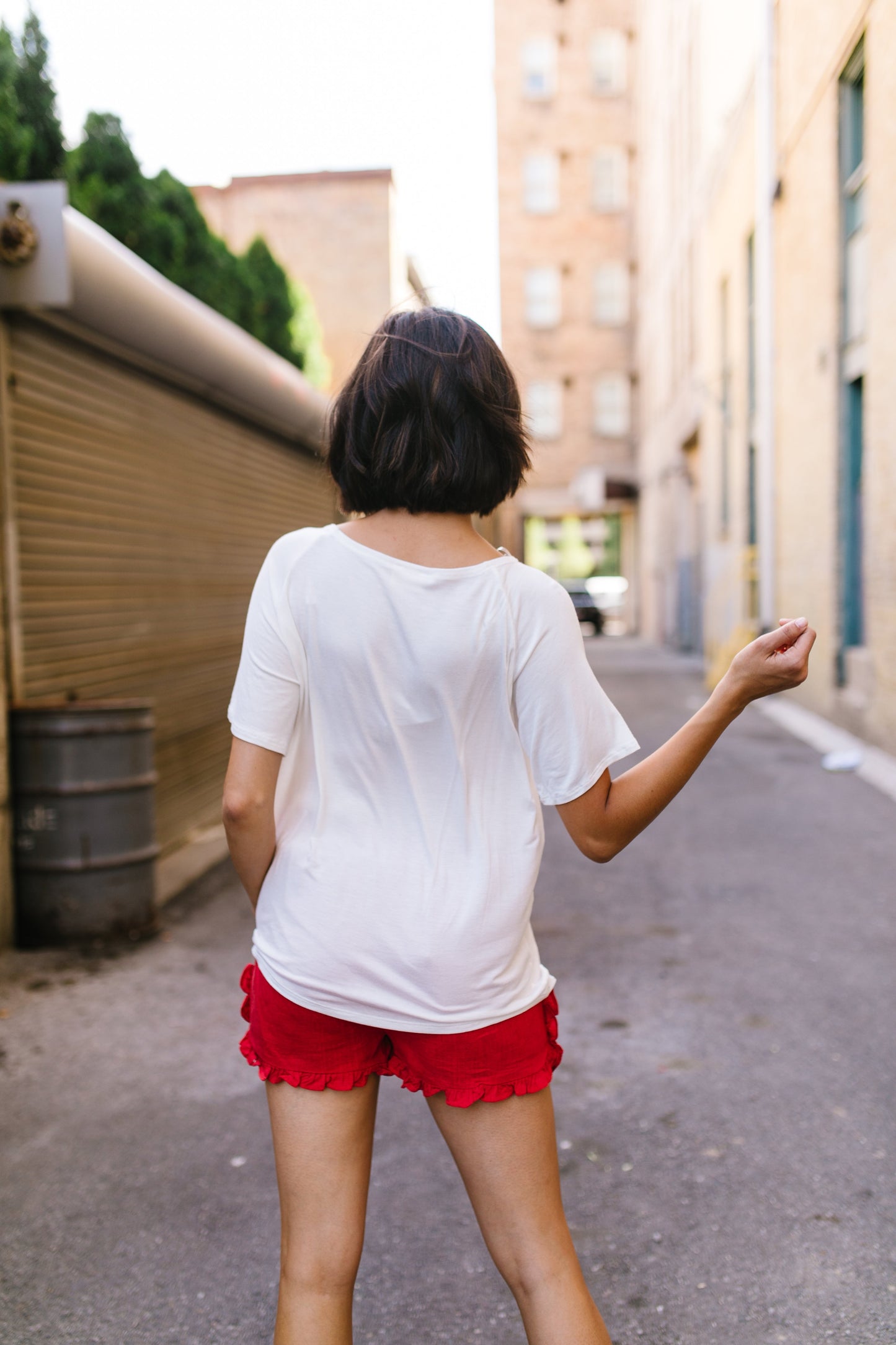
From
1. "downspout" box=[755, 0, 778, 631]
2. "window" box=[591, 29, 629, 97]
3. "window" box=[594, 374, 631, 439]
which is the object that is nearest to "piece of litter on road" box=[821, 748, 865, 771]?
"downspout" box=[755, 0, 778, 631]

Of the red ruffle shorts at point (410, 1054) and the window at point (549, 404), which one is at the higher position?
the window at point (549, 404)

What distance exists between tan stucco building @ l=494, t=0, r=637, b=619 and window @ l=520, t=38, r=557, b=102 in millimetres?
39

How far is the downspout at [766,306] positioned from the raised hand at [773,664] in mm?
12439

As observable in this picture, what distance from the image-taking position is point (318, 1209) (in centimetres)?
158

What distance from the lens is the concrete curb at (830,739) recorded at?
Answer: 8586 millimetres

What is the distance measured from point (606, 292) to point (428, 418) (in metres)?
37.2

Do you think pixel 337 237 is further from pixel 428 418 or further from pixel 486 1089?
pixel 486 1089

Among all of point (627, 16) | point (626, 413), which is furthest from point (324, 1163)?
point (627, 16)

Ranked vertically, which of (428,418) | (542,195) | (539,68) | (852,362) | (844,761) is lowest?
(844,761)

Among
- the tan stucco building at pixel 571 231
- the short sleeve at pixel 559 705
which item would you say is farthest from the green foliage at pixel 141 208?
the tan stucco building at pixel 571 231

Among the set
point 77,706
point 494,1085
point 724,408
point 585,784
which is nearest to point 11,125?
point 77,706

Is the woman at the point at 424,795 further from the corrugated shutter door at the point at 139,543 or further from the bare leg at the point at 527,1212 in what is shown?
the corrugated shutter door at the point at 139,543

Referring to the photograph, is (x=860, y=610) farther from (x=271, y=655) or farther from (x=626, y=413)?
(x=626, y=413)

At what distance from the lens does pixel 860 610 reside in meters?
11.3
